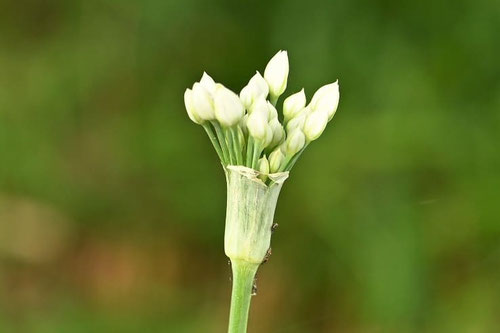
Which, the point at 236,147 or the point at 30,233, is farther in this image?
the point at 30,233

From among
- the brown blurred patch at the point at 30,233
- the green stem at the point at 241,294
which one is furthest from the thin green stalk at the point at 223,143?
the brown blurred patch at the point at 30,233

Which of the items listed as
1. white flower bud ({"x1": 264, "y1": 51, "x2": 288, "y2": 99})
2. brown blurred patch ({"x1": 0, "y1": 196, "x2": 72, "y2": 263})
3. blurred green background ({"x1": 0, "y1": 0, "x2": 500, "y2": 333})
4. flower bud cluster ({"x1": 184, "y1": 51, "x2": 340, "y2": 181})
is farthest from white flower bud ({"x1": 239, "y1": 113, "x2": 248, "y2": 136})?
brown blurred patch ({"x1": 0, "y1": 196, "x2": 72, "y2": 263})

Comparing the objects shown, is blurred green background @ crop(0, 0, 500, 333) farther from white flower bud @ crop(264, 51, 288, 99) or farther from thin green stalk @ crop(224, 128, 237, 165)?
thin green stalk @ crop(224, 128, 237, 165)

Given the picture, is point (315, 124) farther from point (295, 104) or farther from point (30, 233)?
point (30, 233)

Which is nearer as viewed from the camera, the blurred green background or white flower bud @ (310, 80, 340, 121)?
white flower bud @ (310, 80, 340, 121)

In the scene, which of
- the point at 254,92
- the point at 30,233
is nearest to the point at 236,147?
the point at 254,92

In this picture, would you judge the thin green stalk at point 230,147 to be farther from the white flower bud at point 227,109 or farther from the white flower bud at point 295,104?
the white flower bud at point 295,104
